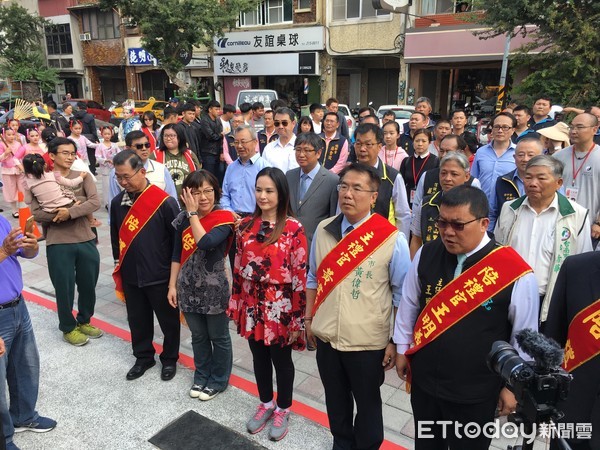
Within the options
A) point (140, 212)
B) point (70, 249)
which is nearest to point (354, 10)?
point (70, 249)

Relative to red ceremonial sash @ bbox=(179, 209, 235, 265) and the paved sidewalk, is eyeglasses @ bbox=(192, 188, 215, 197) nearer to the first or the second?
red ceremonial sash @ bbox=(179, 209, 235, 265)

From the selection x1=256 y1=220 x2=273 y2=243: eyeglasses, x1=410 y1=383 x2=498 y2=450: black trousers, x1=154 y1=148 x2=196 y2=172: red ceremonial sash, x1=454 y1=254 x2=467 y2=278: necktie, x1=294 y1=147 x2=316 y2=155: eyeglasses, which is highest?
x1=294 y1=147 x2=316 y2=155: eyeglasses

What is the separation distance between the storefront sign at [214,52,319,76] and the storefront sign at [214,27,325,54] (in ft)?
0.99

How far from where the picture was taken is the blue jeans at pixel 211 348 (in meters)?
3.23

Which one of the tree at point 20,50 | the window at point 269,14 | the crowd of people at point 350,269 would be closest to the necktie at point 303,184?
the crowd of people at point 350,269

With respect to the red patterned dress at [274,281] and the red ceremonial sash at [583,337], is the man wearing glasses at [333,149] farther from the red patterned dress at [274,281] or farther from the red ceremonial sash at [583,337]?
the red ceremonial sash at [583,337]

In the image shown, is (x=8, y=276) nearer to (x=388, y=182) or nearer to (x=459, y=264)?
(x=459, y=264)

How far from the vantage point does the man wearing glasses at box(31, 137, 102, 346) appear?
3.88 metres

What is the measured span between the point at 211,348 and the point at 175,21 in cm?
1772

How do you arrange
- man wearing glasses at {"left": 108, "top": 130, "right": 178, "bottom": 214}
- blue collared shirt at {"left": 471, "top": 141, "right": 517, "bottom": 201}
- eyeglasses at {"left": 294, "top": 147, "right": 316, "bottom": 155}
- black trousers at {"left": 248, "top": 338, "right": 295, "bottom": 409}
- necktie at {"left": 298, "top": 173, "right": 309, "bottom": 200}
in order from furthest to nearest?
1. blue collared shirt at {"left": 471, "top": 141, "right": 517, "bottom": 201}
2. man wearing glasses at {"left": 108, "top": 130, "right": 178, "bottom": 214}
3. necktie at {"left": 298, "top": 173, "right": 309, "bottom": 200}
4. eyeglasses at {"left": 294, "top": 147, "right": 316, "bottom": 155}
5. black trousers at {"left": 248, "top": 338, "right": 295, "bottom": 409}

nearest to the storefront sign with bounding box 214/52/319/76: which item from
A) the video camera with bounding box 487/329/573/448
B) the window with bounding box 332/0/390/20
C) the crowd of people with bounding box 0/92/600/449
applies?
the window with bounding box 332/0/390/20

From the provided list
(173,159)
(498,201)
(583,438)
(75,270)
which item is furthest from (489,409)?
(173,159)

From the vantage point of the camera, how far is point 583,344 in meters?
1.95

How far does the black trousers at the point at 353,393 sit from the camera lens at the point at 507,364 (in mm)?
861
